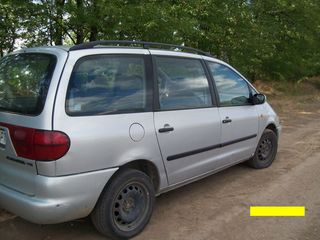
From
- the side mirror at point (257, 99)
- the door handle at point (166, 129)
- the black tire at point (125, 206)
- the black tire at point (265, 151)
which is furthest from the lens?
the black tire at point (265, 151)

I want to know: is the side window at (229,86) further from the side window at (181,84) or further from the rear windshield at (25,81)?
the rear windshield at (25,81)

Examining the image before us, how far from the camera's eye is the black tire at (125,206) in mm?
3602

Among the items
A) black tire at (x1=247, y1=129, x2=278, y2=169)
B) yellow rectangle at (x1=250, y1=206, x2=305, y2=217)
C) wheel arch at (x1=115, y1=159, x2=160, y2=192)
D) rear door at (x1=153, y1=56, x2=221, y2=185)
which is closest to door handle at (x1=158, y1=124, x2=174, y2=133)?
rear door at (x1=153, y1=56, x2=221, y2=185)

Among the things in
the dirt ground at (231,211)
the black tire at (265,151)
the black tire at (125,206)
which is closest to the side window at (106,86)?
the black tire at (125,206)

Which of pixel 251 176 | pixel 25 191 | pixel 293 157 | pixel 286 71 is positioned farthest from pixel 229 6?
pixel 25 191

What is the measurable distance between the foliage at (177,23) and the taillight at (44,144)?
A: 18.5ft

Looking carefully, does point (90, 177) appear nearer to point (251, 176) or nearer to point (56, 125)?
point (56, 125)

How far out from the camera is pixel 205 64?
4.91 metres

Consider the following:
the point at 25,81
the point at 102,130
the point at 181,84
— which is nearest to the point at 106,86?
the point at 102,130

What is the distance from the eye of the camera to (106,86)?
12.2ft

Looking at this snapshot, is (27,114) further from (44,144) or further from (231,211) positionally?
(231,211)

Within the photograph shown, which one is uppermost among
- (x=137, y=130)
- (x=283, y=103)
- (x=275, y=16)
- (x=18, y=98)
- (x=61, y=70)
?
(x=275, y=16)

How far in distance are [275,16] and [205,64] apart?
41.8ft

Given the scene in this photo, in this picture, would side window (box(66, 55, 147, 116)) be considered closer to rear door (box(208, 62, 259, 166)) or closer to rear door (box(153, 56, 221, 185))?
rear door (box(153, 56, 221, 185))
